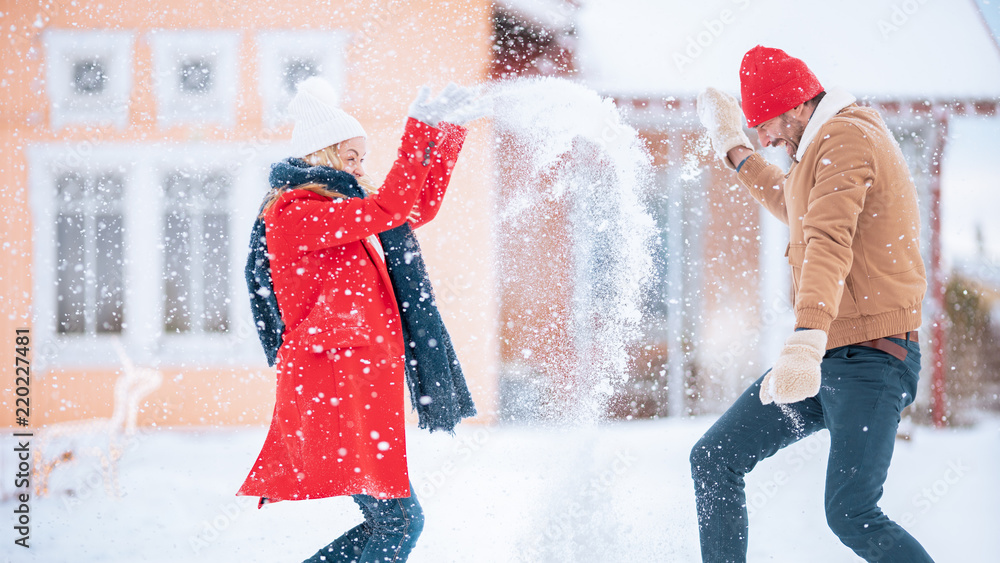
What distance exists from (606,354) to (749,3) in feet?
6.47

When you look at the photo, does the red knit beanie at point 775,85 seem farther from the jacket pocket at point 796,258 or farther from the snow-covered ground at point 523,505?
the snow-covered ground at point 523,505

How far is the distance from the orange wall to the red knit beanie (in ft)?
6.63

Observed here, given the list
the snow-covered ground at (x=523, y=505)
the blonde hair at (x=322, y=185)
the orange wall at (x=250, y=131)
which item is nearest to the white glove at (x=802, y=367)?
the blonde hair at (x=322, y=185)

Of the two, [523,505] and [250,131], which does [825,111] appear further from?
[250,131]

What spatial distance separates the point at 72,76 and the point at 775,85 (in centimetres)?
374

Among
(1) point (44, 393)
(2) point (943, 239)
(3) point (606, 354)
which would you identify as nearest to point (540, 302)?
(3) point (606, 354)

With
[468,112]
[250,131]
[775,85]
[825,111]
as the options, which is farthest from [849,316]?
[250,131]

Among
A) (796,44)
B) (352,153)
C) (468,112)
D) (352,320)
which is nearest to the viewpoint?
(352,320)

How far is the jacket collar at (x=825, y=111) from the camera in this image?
5.04 ft

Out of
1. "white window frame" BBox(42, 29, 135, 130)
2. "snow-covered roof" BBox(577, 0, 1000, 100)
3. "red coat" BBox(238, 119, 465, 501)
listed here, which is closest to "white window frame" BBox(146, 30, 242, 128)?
"white window frame" BBox(42, 29, 135, 130)

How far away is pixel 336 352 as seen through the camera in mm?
1473

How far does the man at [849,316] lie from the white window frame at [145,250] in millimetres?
3047

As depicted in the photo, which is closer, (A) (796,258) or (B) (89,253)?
(A) (796,258)

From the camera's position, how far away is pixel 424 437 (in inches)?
140
